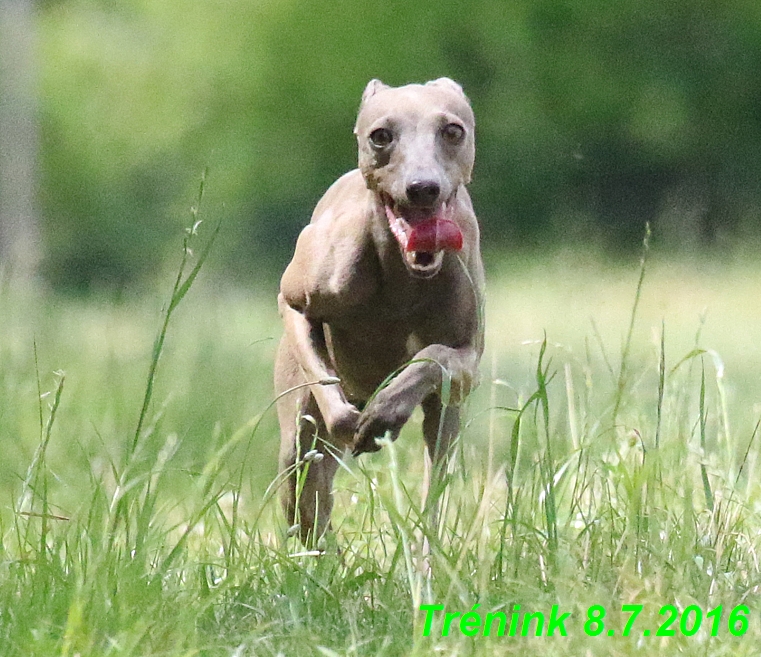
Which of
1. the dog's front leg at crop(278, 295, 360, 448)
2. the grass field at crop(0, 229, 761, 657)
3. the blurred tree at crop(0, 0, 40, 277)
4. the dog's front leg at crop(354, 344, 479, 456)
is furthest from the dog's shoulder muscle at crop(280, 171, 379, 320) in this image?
the blurred tree at crop(0, 0, 40, 277)

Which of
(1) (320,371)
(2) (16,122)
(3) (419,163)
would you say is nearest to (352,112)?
(2) (16,122)

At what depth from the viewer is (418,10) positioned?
589 inches

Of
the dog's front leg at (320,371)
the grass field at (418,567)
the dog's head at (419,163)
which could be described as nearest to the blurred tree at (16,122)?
the grass field at (418,567)

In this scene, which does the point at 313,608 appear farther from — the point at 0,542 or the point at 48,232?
the point at 48,232

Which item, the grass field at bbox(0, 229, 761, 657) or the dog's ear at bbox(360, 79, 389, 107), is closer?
the grass field at bbox(0, 229, 761, 657)

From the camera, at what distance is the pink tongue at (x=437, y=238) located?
3342 mm

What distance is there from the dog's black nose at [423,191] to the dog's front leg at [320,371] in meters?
0.51

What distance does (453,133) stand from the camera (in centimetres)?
346

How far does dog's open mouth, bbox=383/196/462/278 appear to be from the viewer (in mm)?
3346

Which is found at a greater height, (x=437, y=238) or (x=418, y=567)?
(x=437, y=238)

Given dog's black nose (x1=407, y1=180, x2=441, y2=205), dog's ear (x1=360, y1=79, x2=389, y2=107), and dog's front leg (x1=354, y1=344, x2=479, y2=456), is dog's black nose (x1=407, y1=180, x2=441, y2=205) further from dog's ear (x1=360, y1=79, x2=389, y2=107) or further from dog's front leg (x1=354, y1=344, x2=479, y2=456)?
dog's ear (x1=360, y1=79, x2=389, y2=107)

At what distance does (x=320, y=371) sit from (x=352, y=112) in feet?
40.7

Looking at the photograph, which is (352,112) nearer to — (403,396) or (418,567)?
(403,396)

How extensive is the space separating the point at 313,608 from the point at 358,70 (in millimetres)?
12328
